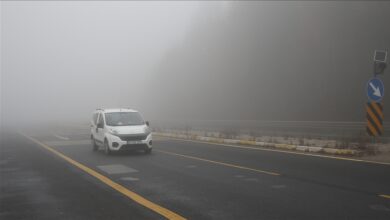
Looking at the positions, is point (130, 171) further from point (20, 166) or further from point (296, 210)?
point (296, 210)

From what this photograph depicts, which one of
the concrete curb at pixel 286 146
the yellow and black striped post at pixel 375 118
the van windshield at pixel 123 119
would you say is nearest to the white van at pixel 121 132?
the van windshield at pixel 123 119

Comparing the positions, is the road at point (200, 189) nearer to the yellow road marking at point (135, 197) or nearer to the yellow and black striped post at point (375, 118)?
the yellow road marking at point (135, 197)

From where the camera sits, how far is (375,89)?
15.8 meters

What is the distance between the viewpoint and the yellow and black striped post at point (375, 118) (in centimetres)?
1608

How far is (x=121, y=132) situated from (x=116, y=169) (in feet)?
13.9

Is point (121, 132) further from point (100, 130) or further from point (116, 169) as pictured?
point (116, 169)

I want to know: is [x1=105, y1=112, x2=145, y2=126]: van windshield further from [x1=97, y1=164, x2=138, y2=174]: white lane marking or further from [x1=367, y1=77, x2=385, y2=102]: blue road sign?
[x1=367, y1=77, x2=385, y2=102]: blue road sign

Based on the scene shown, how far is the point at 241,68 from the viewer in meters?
70.4

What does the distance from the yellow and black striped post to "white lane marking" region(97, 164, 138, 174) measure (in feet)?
27.8

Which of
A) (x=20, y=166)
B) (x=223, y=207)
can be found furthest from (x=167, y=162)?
(x=223, y=207)

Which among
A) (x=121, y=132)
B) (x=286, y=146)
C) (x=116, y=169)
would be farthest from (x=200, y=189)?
(x=286, y=146)

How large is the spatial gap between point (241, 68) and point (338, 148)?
5435cm

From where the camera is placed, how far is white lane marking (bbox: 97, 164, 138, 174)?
13101 mm

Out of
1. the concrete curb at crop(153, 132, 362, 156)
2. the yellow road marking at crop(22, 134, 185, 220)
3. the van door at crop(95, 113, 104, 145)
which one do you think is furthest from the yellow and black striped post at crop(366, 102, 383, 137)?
the van door at crop(95, 113, 104, 145)
